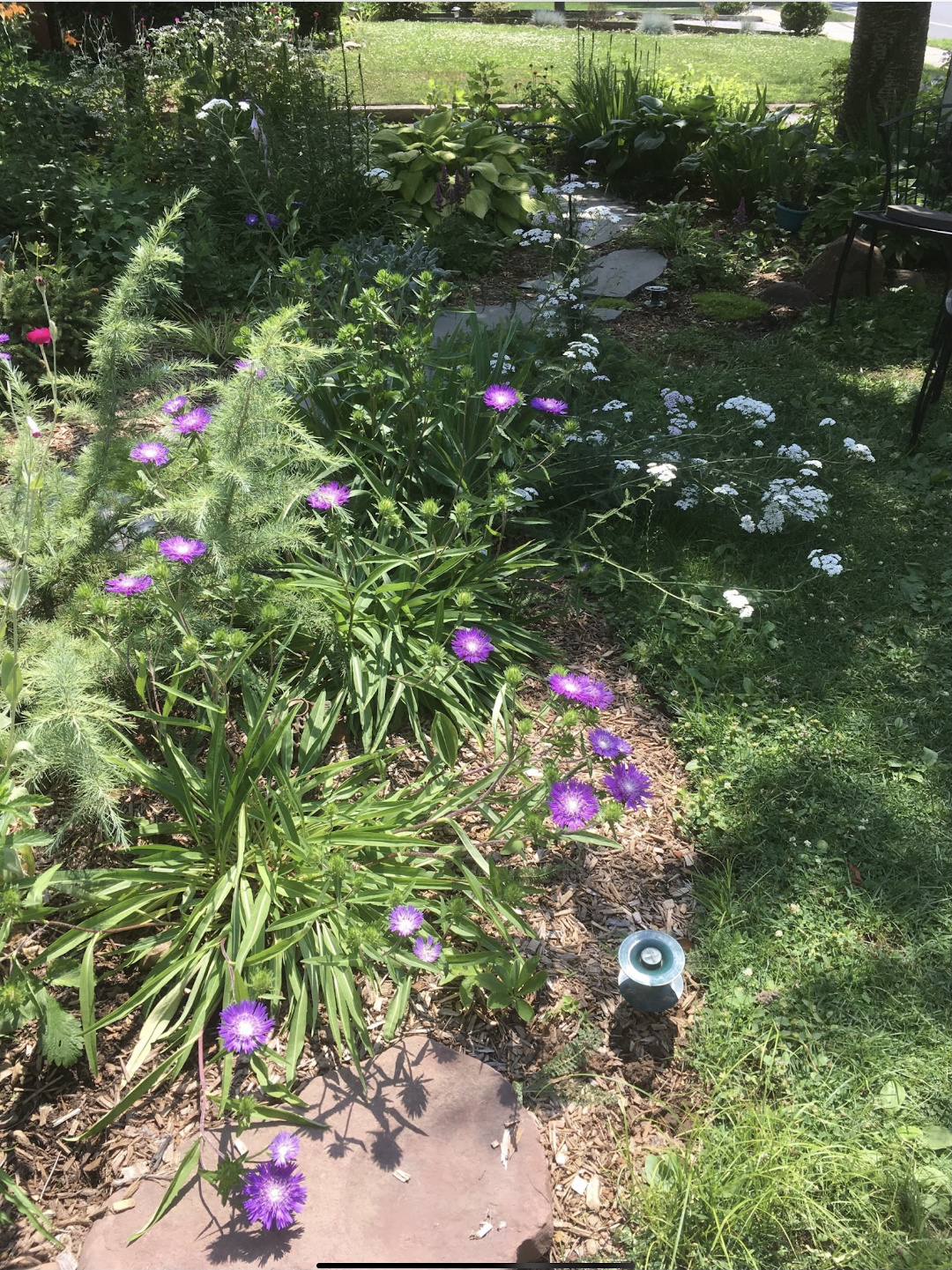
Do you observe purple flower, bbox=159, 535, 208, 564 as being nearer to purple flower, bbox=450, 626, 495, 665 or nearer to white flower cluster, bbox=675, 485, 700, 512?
purple flower, bbox=450, 626, 495, 665

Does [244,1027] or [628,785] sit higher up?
[628,785]

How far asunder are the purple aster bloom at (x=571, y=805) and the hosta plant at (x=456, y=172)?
505 centimetres

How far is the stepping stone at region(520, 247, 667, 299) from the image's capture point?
5.54 metres

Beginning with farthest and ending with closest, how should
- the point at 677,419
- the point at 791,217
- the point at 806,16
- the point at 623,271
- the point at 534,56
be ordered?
the point at 806,16
the point at 534,56
the point at 791,217
the point at 623,271
the point at 677,419

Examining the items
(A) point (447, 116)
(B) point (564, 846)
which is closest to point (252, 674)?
(B) point (564, 846)

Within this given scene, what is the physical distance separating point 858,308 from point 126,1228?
540 centimetres

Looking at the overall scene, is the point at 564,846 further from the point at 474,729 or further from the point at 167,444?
the point at 167,444

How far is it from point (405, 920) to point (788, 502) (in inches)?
78.4

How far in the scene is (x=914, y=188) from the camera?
5.36m

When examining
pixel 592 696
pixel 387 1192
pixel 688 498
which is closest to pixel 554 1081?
pixel 387 1192

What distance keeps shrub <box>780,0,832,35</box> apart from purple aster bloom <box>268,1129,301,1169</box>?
888 inches

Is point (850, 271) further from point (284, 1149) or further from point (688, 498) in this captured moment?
point (284, 1149)

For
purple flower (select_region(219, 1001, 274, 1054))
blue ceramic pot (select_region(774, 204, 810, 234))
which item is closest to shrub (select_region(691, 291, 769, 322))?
blue ceramic pot (select_region(774, 204, 810, 234))

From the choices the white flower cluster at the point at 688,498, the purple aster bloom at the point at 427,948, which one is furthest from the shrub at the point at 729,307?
the purple aster bloom at the point at 427,948
